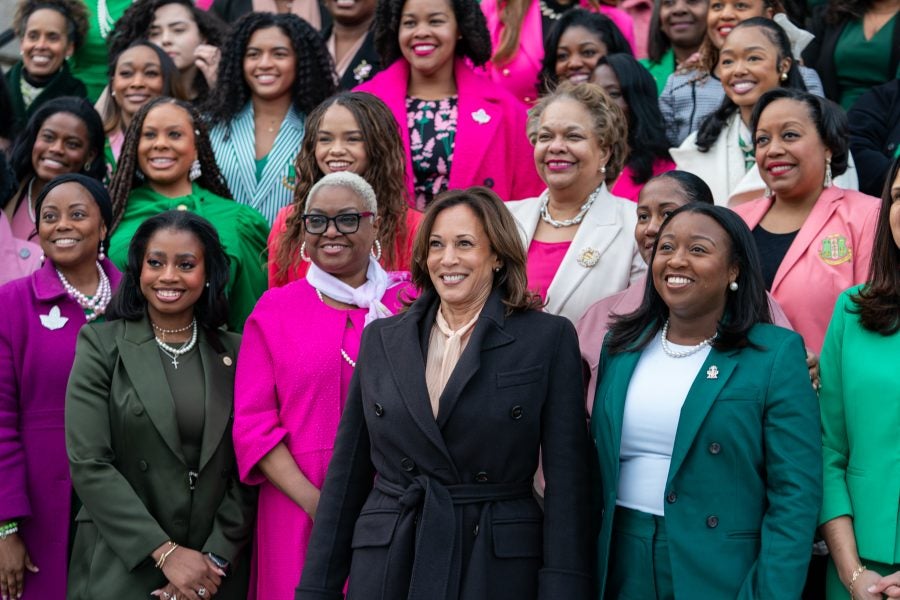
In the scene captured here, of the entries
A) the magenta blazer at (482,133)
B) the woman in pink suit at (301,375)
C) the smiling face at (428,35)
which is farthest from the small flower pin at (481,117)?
the woman in pink suit at (301,375)

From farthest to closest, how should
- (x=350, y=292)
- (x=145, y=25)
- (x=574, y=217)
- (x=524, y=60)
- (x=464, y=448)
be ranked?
1. (x=145, y=25)
2. (x=524, y=60)
3. (x=574, y=217)
4. (x=350, y=292)
5. (x=464, y=448)

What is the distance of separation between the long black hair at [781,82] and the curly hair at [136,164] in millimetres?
2687

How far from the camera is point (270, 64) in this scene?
8.10 m

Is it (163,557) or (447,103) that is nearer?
(163,557)

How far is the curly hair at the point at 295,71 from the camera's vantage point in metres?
8.14

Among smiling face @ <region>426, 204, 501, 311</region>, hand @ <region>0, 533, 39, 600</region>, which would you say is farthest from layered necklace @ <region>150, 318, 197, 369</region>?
smiling face @ <region>426, 204, 501, 311</region>

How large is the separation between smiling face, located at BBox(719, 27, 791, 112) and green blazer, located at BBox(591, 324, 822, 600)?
275 centimetres

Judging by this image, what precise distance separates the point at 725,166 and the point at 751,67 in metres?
0.56

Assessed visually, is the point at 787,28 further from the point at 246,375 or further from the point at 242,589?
the point at 242,589

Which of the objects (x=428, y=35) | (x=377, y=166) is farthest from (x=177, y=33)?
(x=377, y=166)

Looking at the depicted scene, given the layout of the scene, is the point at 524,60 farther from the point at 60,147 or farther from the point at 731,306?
the point at 731,306

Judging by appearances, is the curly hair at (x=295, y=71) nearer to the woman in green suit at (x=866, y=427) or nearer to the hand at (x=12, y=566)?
the hand at (x=12, y=566)

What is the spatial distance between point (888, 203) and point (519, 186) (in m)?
2.88

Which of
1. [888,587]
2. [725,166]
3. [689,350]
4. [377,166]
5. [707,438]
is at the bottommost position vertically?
[888,587]
